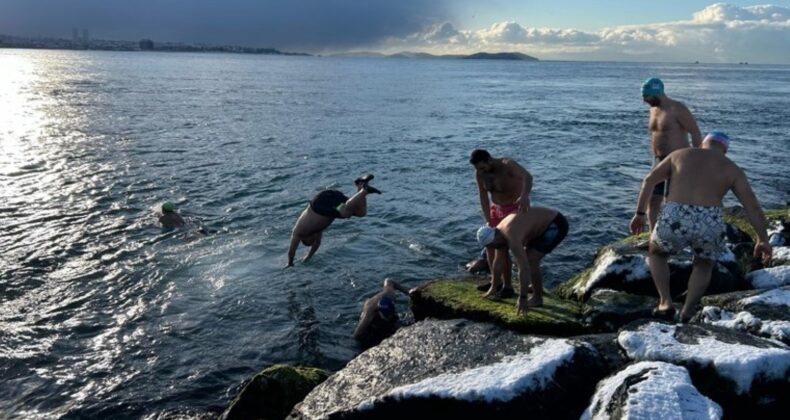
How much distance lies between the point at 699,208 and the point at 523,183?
7.30 ft

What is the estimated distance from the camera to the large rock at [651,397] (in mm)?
4848

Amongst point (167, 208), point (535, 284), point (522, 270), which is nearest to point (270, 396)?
point (522, 270)

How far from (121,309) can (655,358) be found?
846cm

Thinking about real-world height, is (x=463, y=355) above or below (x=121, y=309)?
above

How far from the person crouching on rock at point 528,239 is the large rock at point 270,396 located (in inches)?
113

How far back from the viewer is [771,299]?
24.0ft

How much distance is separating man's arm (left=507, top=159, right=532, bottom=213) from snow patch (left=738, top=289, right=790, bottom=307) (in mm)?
2794

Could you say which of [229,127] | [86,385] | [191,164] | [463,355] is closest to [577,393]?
[463,355]

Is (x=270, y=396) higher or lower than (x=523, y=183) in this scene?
lower

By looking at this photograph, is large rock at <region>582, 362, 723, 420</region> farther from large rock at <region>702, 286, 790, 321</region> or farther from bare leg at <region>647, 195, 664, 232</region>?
bare leg at <region>647, 195, 664, 232</region>

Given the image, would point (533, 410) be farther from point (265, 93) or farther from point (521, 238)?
point (265, 93)

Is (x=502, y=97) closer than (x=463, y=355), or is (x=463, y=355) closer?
(x=463, y=355)

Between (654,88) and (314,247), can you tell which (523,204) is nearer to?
(654,88)

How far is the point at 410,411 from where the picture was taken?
18.9 ft
